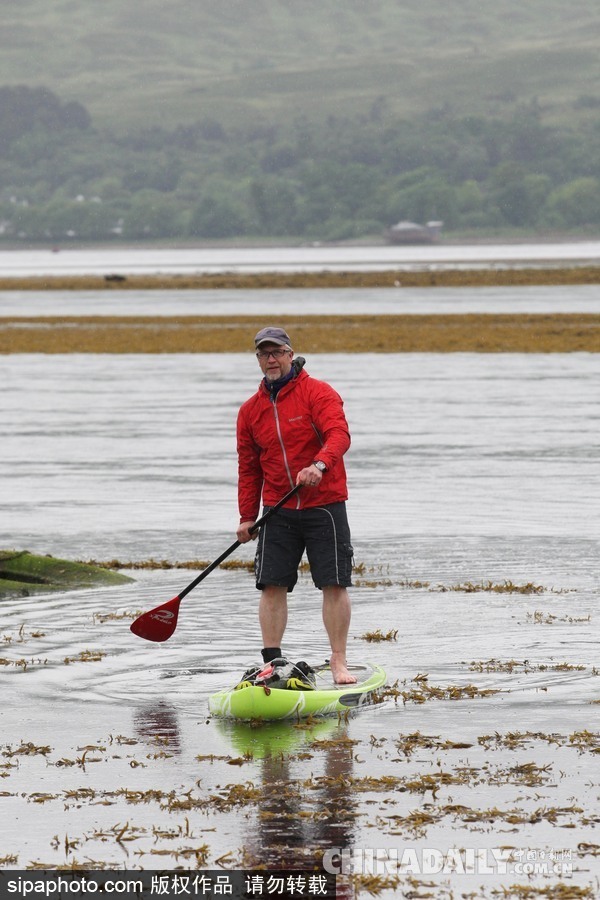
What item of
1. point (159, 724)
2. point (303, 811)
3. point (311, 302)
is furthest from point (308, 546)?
point (311, 302)

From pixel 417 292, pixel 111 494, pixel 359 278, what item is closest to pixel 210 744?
pixel 111 494

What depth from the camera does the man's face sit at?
8.83 m

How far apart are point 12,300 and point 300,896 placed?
78.8 m

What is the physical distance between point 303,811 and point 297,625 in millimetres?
4284

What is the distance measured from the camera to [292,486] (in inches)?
354

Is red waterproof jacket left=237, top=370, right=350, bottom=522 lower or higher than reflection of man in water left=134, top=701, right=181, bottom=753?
higher

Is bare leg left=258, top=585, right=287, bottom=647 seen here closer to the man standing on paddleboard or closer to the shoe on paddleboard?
the man standing on paddleboard

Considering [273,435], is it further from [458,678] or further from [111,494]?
[111,494]

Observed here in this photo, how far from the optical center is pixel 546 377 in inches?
1289

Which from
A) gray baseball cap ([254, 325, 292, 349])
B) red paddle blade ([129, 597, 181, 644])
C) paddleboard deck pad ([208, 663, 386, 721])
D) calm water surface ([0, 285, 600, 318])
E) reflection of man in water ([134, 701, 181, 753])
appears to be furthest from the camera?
calm water surface ([0, 285, 600, 318])

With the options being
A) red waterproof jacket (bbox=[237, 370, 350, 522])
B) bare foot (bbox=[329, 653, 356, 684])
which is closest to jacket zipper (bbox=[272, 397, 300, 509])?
red waterproof jacket (bbox=[237, 370, 350, 522])
